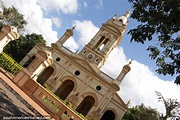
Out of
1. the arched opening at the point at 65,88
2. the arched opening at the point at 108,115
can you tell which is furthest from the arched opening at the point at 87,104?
the arched opening at the point at 65,88

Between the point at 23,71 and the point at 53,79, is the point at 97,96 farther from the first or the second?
the point at 23,71

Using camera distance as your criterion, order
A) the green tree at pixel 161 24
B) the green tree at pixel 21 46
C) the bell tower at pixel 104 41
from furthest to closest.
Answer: the green tree at pixel 21 46 → the bell tower at pixel 104 41 → the green tree at pixel 161 24

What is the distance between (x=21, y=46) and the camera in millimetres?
50500

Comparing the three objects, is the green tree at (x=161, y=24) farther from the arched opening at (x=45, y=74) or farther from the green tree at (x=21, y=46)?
the green tree at (x=21, y=46)

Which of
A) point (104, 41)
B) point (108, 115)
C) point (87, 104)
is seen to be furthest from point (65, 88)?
point (104, 41)

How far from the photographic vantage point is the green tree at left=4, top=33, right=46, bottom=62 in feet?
159

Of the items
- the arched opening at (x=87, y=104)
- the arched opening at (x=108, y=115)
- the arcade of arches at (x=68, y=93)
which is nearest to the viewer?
the arched opening at (x=108, y=115)

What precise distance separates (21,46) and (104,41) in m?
24.5

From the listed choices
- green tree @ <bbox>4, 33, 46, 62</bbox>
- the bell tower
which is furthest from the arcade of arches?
green tree @ <bbox>4, 33, 46, 62</bbox>

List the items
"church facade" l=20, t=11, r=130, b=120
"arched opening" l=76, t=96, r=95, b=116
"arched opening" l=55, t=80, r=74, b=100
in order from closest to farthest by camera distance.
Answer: "church facade" l=20, t=11, r=130, b=120 < "arched opening" l=55, t=80, r=74, b=100 < "arched opening" l=76, t=96, r=95, b=116

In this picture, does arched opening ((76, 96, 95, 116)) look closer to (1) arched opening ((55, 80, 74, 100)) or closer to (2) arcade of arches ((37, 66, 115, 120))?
(2) arcade of arches ((37, 66, 115, 120))

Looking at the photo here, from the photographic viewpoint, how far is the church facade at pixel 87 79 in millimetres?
29391

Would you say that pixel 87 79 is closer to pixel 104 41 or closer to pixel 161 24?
pixel 104 41

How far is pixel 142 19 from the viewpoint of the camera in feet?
A: 28.1
